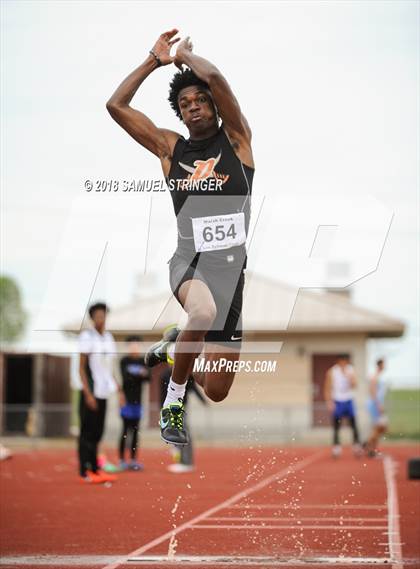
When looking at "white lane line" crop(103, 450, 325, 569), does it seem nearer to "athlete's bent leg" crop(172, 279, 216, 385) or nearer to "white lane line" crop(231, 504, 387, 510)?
"white lane line" crop(231, 504, 387, 510)

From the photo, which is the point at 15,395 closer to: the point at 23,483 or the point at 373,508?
the point at 23,483

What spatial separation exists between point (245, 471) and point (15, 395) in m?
Answer: 12.1

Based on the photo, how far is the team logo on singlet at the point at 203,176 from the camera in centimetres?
566

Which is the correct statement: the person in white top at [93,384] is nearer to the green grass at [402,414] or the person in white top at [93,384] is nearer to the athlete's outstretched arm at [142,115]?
the athlete's outstretched arm at [142,115]

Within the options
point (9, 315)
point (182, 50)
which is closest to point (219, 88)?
point (182, 50)

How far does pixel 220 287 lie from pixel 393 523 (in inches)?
124

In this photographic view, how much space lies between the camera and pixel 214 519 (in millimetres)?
8375

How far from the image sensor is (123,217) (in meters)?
7.46

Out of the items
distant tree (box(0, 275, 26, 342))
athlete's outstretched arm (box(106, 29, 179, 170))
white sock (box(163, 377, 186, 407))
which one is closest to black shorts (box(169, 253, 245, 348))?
white sock (box(163, 377, 186, 407))

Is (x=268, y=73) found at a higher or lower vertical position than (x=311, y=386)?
higher

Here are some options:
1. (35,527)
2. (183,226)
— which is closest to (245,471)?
(35,527)

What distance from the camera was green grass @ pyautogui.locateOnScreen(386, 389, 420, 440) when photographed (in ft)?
75.2

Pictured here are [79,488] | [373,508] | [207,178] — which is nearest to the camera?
[207,178]

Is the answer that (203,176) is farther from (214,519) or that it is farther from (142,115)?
(214,519)
